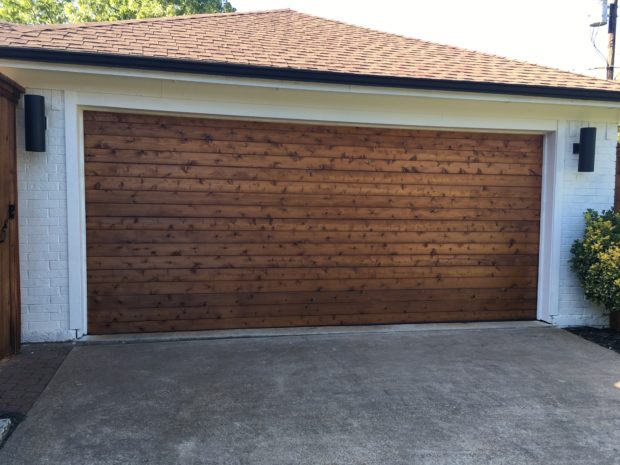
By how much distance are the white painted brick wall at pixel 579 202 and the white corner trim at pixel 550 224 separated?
0.07 m

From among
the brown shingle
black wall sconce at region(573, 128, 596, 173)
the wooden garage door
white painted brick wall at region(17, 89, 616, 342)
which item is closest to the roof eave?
the brown shingle

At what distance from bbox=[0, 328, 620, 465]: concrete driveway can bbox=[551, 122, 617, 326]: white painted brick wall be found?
101cm

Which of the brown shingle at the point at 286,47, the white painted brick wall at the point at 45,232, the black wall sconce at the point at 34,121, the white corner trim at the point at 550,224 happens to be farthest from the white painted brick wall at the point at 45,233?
the white corner trim at the point at 550,224

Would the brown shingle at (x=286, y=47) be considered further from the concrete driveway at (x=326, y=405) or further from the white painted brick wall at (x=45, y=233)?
the concrete driveway at (x=326, y=405)

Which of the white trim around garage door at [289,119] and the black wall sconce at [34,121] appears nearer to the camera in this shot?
the black wall sconce at [34,121]

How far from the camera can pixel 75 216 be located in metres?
5.04

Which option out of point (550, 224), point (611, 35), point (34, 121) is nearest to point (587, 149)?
point (550, 224)

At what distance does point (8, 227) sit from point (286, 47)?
374 cm

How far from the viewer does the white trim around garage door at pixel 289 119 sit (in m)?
5.02

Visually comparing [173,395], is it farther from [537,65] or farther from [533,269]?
[537,65]

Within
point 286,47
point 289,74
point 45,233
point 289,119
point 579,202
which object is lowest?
point 45,233

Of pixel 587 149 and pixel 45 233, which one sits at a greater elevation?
pixel 587 149

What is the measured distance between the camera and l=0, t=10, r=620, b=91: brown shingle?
5.17 meters

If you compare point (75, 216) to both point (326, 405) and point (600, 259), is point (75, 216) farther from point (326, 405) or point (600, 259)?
point (600, 259)
